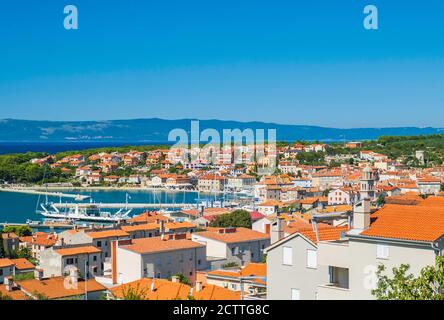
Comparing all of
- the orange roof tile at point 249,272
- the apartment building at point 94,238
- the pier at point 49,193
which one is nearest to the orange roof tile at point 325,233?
the orange roof tile at point 249,272

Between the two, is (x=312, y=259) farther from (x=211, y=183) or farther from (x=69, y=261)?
(x=211, y=183)

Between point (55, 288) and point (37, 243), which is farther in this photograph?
point (37, 243)

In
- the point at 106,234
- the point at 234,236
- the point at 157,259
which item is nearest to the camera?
the point at 157,259

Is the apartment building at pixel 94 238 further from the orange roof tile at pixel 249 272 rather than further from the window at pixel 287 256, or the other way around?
the window at pixel 287 256

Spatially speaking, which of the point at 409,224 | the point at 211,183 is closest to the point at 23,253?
the point at 409,224
